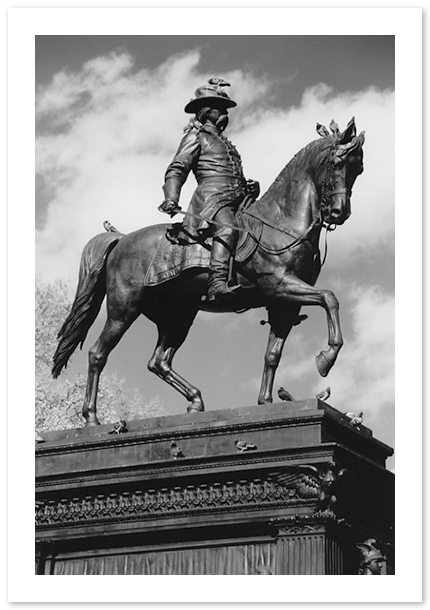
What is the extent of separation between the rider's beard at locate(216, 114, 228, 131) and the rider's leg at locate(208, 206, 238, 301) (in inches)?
63.6

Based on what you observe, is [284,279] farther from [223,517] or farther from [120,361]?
[120,361]

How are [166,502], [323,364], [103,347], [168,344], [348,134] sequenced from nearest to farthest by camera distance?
[323,364] < [166,502] < [348,134] < [103,347] < [168,344]

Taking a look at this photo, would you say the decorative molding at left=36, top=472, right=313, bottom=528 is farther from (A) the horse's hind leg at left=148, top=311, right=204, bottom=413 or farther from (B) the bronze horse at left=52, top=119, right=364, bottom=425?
(A) the horse's hind leg at left=148, top=311, right=204, bottom=413

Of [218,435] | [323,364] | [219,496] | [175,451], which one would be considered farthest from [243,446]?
[323,364]

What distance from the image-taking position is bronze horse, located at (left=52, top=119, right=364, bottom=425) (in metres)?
16.1

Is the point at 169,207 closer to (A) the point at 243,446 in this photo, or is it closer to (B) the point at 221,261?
(B) the point at 221,261

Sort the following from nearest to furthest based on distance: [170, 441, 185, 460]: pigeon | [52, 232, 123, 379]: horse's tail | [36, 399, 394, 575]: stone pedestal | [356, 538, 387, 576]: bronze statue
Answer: [36, 399, 394, 575]: stone pedestal → [356, 538, 387, 576]: bronze statue → [170, 441, 185, 460]: pigeon → [52, 232, 123, 379]: horse's tail

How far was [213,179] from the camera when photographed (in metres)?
17.0

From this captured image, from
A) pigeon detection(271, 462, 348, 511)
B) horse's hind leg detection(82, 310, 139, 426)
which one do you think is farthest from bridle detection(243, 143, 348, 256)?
pigeon detection(271, 462, 348, 511)

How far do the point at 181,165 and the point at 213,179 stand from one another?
42cm

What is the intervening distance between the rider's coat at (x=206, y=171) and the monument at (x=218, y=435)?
0.8 inches

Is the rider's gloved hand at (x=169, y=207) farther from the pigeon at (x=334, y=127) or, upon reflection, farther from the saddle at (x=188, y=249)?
the pigeon at (x=334, y=127)

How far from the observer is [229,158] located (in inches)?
676

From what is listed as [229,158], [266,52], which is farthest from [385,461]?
[266,52]
